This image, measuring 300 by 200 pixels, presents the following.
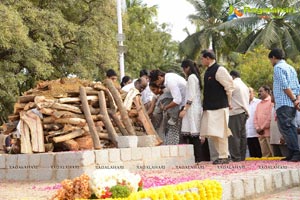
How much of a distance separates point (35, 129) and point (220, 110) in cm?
299

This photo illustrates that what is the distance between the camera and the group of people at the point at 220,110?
31.3ft

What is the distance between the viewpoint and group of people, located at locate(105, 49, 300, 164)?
31.3ft

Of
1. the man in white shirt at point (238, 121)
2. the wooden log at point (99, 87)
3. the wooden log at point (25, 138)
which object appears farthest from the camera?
the wooden log at point (99, 87)

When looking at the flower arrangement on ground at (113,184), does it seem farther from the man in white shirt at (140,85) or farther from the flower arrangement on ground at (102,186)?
the man in white shirt at (140,85)

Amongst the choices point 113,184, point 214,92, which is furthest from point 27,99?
point 113,184

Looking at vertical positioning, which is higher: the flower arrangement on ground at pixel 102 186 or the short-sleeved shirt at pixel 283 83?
the short-sleeved shirt at pixel 283 83

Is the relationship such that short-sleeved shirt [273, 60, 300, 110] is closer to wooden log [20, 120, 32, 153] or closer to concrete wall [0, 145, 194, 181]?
concrete wall [0, 145, 194, 181]

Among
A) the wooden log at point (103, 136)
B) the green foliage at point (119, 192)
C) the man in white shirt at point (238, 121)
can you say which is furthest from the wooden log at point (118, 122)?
the green foliage at point (119, 192)

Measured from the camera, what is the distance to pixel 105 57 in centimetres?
2594

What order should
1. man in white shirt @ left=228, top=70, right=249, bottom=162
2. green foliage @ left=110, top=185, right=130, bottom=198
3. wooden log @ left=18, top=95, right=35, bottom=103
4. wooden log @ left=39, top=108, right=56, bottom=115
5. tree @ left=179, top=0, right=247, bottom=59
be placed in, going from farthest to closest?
1. tree @ left=179, top=0, right=247, bottom=59
2. man in white shirt @ left=228, top=70, right=249, bottom=162
3. wooden log @ left=18, top=95, right=35, bottom=103
4. wooden log @ left=39, top=108, right=56, bottom=115
5. green foliage @ left=110, top=185, right=130, bottom=198

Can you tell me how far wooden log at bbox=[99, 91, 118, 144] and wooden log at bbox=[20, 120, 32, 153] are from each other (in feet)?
4.43

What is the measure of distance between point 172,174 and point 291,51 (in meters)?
30.0

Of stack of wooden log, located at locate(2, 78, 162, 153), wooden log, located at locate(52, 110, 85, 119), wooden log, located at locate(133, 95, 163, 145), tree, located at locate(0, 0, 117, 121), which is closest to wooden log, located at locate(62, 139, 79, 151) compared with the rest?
stack of wooden log, located at locate(2, 78, 162, 153)

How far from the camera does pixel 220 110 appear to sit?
964cm
